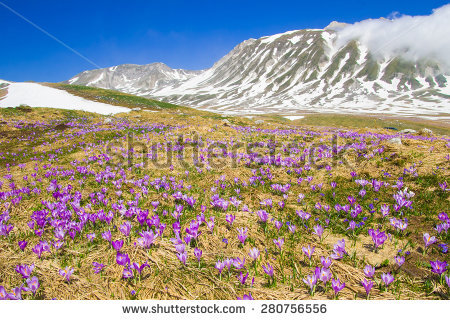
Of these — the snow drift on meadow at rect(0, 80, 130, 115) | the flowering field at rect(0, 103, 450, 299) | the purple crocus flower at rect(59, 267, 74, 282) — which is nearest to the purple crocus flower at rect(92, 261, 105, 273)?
the flowering field at rect(0, 103, 450, 299)

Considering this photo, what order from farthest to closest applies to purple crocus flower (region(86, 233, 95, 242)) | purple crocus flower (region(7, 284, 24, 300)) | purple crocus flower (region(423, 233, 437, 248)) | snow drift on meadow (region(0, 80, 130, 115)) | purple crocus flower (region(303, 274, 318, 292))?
snow drift on meadow (region(0, 80, 130, 115)) < purple crocus flower (region(86, 233, 95, 242)) < purple crocus flower (region(423, 233, 437, 248)) < purple crocus flower (region(303, 274, 318, 292)) < purple crocus flower (region(7, 284, 24, 300))

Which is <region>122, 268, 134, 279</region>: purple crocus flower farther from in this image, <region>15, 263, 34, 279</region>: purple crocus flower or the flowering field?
<region>15, 263, 34, 279</region>: purple crocus flower

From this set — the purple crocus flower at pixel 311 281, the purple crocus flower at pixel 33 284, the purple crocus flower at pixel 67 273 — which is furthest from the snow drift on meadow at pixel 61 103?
the purple crocus flower at pixel 311 281

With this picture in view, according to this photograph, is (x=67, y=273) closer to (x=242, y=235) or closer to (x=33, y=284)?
(x=33, y=284)

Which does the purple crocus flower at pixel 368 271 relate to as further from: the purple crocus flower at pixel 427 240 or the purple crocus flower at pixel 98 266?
the purple crocus flower at pixel 98 266

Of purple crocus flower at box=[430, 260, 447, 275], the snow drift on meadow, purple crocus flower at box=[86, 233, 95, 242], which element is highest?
the snow drift on meadow

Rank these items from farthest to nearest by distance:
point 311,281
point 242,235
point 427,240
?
1. point 242,235
2. point 427,240
3. point 311,281

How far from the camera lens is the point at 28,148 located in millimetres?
13469

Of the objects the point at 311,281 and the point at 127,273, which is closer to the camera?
the point at 311,281

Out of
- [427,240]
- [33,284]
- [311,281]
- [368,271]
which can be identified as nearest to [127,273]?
[33,284]

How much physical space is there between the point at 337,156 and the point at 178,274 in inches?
293

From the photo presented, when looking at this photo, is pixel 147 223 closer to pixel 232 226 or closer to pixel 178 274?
pixel 178 274

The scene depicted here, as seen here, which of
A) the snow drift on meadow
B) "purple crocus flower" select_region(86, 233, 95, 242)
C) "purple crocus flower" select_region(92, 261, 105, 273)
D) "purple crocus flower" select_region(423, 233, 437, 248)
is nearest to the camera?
"purple crocus flower" select_region(92, 261, 105, 273)
